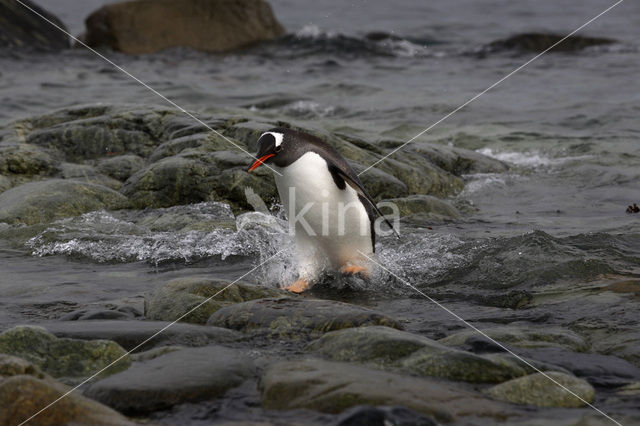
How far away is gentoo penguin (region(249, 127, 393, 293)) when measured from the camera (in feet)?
18.5

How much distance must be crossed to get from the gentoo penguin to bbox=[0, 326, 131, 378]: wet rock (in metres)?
1.94

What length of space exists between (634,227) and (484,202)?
192 centimetres

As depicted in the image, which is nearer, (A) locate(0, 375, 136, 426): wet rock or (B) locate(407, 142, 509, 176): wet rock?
(A) locate(0, 375, 136, 426): wet rock

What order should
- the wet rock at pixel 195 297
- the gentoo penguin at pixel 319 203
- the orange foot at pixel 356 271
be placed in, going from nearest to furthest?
the wet rock at pixel 195 297 → the gentoo penguin at pixel 319 203 → the orange foot at pixel 356 271

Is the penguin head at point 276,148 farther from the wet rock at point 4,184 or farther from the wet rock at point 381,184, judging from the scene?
the wet rock at point 4,184

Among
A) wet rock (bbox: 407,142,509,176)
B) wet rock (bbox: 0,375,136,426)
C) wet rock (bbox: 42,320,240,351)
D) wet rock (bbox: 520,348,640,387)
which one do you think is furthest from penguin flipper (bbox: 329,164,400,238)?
wet rock (bbox: 407,142,509,176)

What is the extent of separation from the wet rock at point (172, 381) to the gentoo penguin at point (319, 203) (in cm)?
195

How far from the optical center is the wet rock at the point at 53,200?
7.28m

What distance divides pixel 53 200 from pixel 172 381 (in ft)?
14.5

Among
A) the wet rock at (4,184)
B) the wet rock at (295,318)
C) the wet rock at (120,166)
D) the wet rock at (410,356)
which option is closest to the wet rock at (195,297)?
the wet rock at (295,318)

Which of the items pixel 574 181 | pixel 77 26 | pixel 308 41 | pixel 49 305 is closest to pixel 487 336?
pixel 49 305

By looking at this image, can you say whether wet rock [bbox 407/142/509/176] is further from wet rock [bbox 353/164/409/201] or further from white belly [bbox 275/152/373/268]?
white belly [bbox 275/152/373/268]

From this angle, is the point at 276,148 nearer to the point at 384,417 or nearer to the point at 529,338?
the point at 529,338

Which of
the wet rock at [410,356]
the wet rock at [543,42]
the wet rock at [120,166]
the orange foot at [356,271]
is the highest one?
the wet rock at [543,42]
